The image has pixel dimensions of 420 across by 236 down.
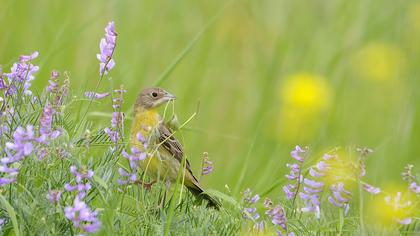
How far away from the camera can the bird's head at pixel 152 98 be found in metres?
6.38

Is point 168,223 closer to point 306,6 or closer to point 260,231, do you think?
point 260,231

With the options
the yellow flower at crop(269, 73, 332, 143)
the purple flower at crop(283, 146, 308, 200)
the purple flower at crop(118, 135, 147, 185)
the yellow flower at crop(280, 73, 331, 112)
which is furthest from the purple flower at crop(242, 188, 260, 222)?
the yellow flower at crop(280, 73, 331, 112)

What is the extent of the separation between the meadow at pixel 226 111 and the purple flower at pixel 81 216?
0.02m

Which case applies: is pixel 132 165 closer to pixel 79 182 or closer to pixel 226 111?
pixel 79 182

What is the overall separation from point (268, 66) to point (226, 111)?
706 mm

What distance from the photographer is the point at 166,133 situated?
559cm

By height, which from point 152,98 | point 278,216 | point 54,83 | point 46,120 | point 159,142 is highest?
point 152,98

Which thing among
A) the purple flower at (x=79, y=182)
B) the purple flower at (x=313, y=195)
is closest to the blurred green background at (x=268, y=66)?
the purple flower at (x=313, y=195)

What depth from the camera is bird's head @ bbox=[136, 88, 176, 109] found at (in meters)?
6.38

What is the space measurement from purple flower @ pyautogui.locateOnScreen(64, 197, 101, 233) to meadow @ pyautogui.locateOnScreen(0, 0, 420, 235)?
0.02 meters

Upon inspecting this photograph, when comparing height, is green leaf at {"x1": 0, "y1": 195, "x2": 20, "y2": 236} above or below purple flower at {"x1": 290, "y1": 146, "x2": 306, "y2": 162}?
below

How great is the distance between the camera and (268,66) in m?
9.62

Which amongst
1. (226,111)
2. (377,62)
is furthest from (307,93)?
(226,111)

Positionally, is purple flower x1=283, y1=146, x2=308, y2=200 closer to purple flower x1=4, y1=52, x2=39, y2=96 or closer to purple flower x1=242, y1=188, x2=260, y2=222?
purple flower x1=242, y1=188, x2=260, y2=222
